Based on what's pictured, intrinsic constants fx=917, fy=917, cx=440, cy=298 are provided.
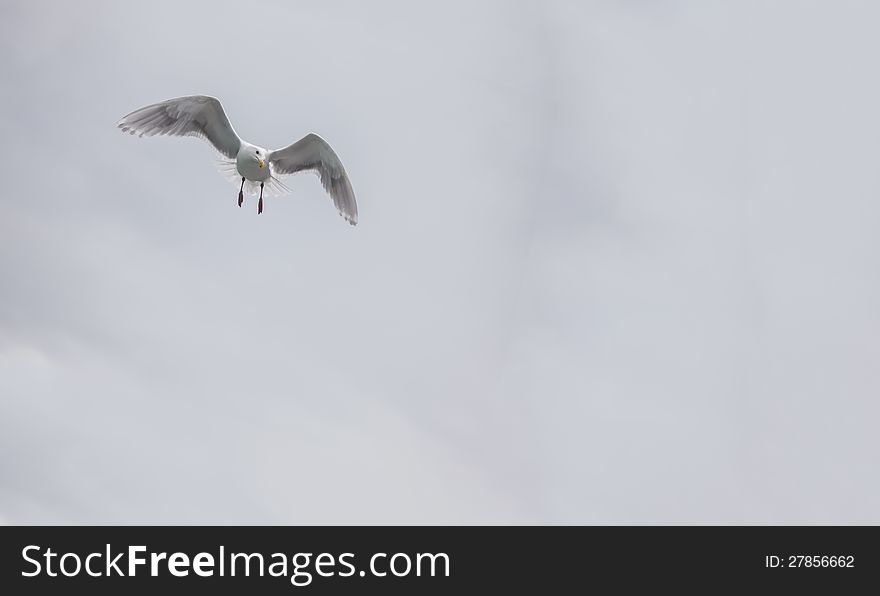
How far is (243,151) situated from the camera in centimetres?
3741

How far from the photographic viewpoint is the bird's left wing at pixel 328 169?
4003 centimetres

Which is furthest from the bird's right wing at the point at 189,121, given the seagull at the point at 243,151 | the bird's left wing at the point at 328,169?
the bird's left wing at the point at 328,169

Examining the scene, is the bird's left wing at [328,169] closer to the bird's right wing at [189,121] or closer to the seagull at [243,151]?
the seagull at [243,151]

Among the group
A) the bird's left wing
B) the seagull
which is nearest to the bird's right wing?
the seagull

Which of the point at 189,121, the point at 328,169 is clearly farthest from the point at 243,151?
the point at 328,169

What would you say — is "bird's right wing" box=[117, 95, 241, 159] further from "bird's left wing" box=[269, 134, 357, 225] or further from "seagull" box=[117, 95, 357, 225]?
"bird's left wing" box=[269, 134, 357, 225]

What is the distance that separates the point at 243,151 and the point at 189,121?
11.7ft

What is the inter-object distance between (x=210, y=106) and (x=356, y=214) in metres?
7.62

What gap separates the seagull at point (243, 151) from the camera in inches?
1486

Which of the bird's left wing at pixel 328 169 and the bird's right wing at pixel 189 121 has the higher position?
the bird's right wing at pixel 189 121

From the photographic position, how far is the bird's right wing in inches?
1492

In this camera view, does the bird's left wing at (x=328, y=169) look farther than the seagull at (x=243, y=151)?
Yes
